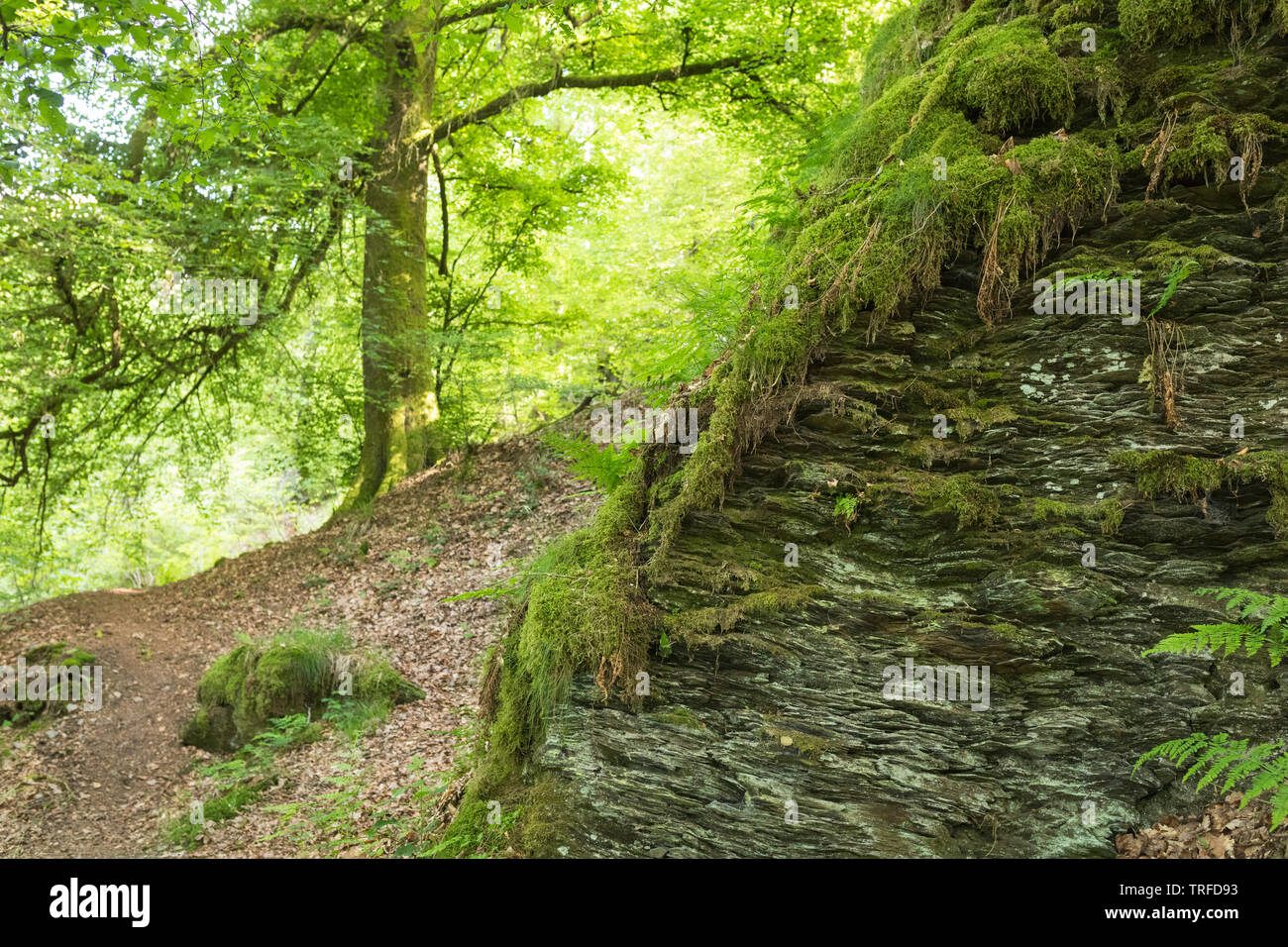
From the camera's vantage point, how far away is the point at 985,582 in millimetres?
4332

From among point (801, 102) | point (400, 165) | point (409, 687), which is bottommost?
point (409, 687)

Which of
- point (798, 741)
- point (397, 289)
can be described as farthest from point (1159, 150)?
point (397, 289)

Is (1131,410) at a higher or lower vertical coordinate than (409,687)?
higher

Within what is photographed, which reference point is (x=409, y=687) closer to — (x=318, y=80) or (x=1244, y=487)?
(x=1244, y=487)

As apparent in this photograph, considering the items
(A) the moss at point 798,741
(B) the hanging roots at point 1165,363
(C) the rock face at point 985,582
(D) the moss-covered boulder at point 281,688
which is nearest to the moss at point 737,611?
(C) the rock face at point 985,582

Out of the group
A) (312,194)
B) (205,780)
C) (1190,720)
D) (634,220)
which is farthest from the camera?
(634,220)

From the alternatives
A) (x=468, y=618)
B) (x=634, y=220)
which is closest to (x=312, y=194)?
(x=468, y=618)

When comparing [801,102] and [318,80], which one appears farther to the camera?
[801,102]

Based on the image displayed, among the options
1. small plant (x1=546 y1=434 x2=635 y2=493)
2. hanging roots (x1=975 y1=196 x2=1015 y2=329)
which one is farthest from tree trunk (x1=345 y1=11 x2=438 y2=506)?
hanging roots (x1=975 y1=196 x2=1015 y2=329)

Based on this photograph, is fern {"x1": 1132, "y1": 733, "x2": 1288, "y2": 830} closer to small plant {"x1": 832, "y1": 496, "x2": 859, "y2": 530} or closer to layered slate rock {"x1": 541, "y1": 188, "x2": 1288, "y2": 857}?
layered slate rock {"x1": 541, "y1": 188, "x2": 1288, "y2": 857}

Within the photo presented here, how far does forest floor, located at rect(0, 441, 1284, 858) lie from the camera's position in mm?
6961

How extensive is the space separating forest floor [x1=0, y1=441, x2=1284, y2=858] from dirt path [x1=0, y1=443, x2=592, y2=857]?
0.03 meters

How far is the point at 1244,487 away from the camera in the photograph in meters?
4.14

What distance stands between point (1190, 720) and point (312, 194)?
42.9 feet
